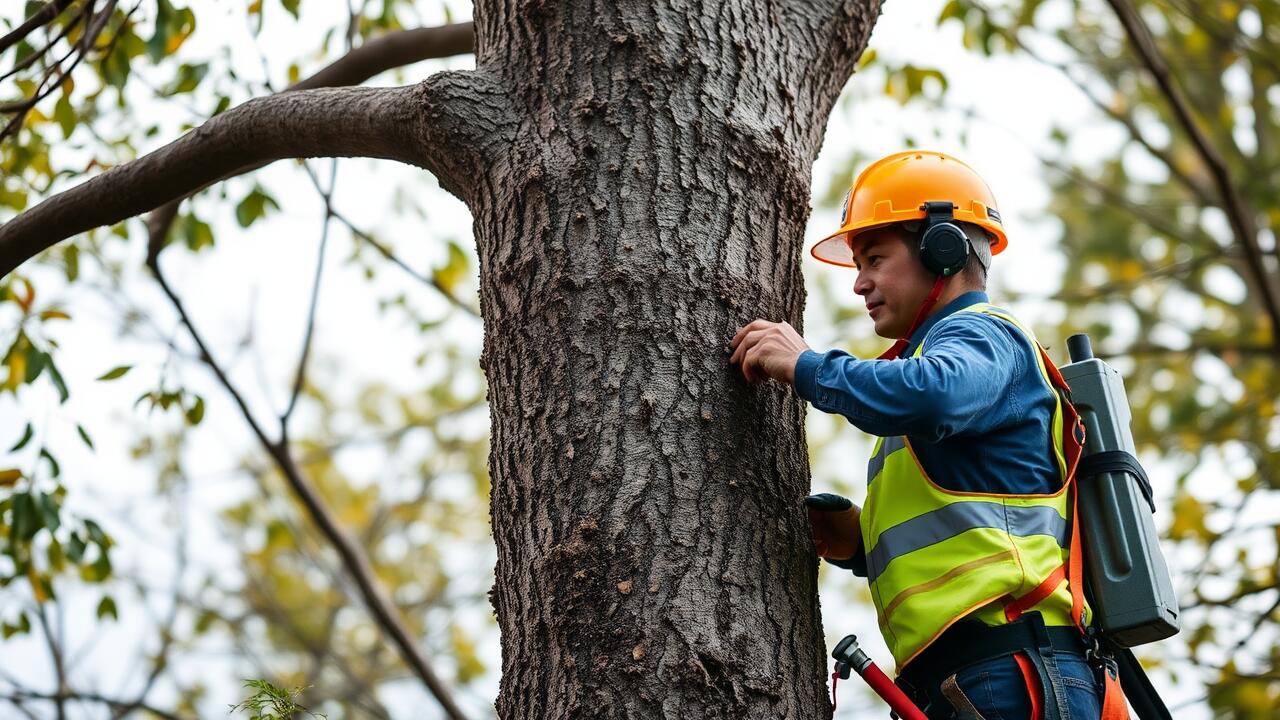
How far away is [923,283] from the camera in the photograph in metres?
2.79

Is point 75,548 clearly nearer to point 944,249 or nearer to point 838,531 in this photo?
point 838,531

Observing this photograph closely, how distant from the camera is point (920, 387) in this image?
7.47ft

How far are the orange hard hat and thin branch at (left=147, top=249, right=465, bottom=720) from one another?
3017 mm

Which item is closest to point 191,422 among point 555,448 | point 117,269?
point 555,448

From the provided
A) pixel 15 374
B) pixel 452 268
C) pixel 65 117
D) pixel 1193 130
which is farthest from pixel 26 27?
pixel 1193 130

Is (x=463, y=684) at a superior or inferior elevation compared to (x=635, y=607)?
superior

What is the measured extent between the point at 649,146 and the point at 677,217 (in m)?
0.17

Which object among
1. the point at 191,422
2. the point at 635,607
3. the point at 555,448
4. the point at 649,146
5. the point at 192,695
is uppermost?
the point at 192,695

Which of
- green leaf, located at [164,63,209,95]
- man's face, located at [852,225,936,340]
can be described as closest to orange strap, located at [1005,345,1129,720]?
man's face, located at [852,225,936,340]

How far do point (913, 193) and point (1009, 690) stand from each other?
3.73 ft

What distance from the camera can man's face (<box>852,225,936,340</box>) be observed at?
2.79m

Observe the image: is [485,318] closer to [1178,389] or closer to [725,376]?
[725,376]

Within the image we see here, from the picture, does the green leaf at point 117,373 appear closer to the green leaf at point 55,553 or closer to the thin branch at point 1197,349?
the green leaf at point 55,553

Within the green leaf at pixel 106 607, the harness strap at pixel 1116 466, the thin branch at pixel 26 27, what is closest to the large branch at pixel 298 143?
the thin branch at pixel 26 27
